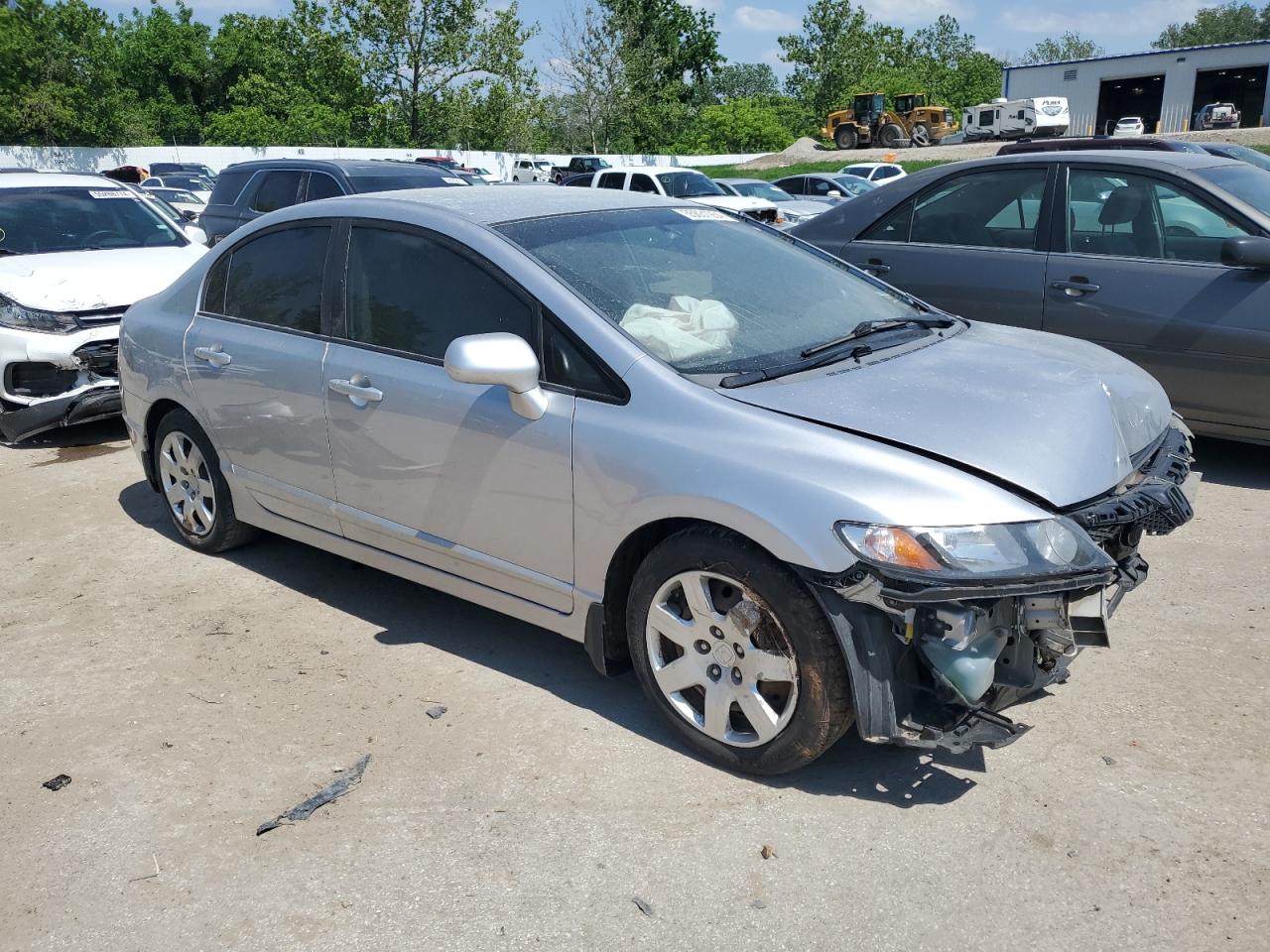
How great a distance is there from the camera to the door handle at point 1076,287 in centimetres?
598

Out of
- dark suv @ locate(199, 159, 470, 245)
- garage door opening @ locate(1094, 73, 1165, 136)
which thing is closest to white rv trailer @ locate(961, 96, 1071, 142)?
garage door opening @ locate(1094, 73, 1165, 136)

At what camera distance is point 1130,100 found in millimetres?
61531

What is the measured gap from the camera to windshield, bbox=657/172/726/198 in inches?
727

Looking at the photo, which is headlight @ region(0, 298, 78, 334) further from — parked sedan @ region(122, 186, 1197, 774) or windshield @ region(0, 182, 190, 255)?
parked sedan @ region(122, 186, 1197, 774)

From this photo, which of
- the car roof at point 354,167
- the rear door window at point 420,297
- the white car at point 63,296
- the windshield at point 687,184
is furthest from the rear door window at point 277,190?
the rear door window at point 420,297

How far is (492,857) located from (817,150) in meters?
56.1

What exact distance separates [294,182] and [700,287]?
8.99 metres

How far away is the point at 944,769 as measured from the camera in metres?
3.31

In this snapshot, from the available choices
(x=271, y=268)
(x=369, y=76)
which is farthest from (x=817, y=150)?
(x=271, y=268)

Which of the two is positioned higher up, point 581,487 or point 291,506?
point 581,487

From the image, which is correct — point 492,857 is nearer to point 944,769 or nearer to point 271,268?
point 944,769

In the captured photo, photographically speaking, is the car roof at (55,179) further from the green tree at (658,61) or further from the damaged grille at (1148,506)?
the green tree at (658,61)

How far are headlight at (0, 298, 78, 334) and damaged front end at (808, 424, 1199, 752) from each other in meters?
6.30

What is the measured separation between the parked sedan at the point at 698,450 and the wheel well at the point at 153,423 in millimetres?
435
